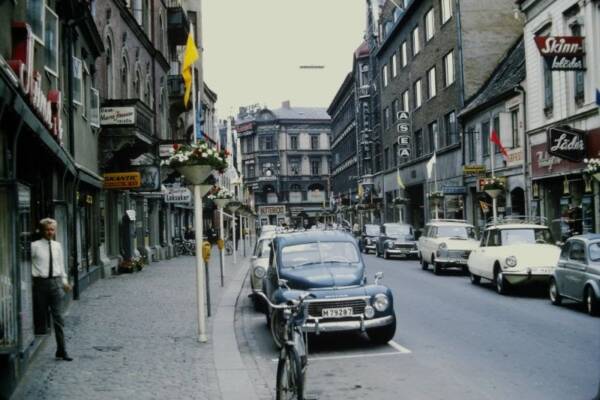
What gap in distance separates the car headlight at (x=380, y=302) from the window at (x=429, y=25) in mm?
34548

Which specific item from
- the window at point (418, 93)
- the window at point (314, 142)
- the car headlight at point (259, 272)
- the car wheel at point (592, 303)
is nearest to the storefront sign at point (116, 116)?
the car headlight at point (259, 272)

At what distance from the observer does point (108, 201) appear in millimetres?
25062

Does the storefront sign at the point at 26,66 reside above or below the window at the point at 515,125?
below

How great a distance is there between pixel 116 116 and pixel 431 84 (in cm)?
2509

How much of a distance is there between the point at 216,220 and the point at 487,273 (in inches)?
2052

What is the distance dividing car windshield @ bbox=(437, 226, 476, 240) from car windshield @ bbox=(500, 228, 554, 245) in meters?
5.91

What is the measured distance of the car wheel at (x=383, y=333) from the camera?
10391 mm

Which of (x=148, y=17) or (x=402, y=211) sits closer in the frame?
(x=148, y=17)

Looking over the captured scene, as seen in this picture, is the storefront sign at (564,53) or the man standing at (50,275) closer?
the man standing at (50,275)

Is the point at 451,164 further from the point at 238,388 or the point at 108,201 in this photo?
the point at 238,388

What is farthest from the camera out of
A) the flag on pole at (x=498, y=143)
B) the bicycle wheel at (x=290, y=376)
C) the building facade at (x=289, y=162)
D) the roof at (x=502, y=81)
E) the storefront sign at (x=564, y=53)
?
the building facade at (x=289, y=162)

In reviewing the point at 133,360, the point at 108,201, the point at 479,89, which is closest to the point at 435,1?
the point at 479,89

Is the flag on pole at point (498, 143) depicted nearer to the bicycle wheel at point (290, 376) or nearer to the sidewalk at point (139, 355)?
the sidewalk at point (139, 355)

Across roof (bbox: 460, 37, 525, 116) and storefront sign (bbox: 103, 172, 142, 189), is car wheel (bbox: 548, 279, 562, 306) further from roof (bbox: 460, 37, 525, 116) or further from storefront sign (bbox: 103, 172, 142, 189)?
roof (bbox: 460, 37, 525, 116)
